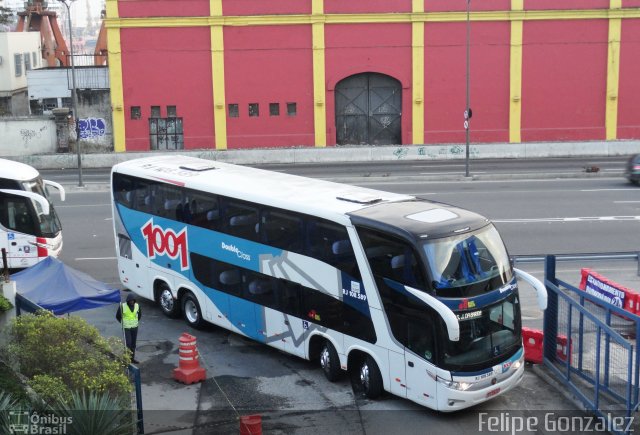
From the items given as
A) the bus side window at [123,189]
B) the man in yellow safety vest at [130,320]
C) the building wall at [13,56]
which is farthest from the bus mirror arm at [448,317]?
the building wall at [13,56]

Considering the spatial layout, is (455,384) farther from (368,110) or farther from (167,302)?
(368,110)

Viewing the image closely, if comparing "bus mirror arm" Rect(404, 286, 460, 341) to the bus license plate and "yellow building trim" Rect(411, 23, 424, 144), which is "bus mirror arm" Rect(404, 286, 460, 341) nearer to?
the bus license plate

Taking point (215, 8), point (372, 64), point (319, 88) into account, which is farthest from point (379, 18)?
point (215, 8)

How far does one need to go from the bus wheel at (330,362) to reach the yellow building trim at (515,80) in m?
37.8

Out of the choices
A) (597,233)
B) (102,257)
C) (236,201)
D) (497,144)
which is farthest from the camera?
(497,144)

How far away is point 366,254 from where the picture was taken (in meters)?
14.1

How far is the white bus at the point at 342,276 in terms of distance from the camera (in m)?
13.2

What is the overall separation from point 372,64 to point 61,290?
121 feet

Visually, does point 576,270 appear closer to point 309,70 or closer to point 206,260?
point 206,260

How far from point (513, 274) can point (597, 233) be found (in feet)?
43.7

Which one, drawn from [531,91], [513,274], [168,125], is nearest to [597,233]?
[513,274]

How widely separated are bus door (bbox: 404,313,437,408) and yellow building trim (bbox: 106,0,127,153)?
3906 cm

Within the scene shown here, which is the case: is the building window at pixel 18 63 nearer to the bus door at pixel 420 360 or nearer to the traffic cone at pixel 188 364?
the traffic cone at pixel 188 364

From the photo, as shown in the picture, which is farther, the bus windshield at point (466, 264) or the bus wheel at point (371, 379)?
the bus wheel at point (371, 379)
